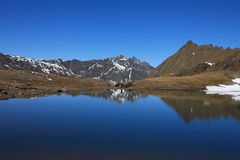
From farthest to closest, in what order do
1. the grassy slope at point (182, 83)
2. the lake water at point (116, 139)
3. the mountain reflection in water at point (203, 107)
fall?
the grassy slope at point (182, 83) < the mountain reflection in water at point (203, 107) < the lake water at point (116, 139)

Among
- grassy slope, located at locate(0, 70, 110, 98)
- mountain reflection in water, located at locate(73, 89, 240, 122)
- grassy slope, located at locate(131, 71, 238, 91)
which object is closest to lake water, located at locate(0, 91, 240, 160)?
mountain reflection in water, located at locate(73, 89, 240, 122)

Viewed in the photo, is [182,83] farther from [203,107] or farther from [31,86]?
[203,107]

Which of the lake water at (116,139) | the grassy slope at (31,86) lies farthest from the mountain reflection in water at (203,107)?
the grassy slope at (31,86)

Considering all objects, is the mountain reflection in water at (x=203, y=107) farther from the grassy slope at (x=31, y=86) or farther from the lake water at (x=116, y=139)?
the grassy slope at (x=31, y=86)

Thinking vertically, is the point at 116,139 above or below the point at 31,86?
below

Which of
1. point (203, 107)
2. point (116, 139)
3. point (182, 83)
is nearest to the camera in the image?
point (116, 139)

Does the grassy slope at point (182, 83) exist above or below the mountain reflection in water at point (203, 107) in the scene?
above

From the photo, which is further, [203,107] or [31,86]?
[31,86]

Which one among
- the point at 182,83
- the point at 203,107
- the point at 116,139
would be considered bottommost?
the point at 116,139

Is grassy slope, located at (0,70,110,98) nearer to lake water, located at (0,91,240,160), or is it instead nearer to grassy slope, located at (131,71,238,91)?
grassy slope, located at (131,71,238,91)

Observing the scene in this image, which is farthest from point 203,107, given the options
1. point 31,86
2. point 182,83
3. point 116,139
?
point 182,83

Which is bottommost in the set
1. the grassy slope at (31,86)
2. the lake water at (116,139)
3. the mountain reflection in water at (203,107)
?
the lake water at (116,139)

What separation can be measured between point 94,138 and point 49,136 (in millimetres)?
4177

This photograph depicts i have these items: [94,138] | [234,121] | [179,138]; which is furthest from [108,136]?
[234,121]
